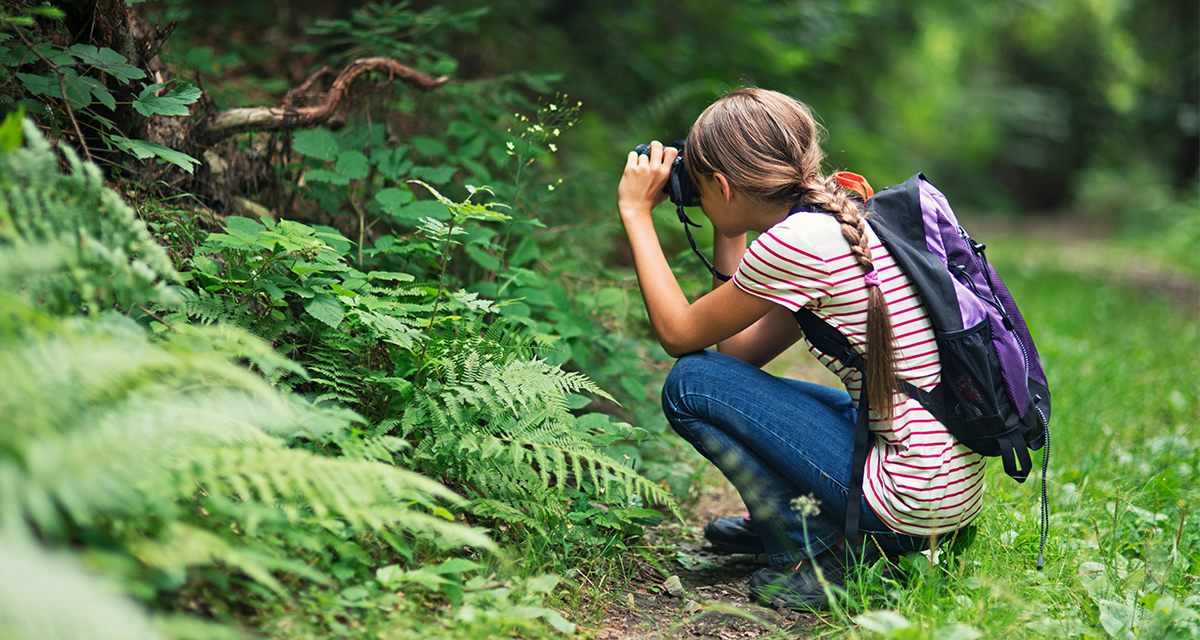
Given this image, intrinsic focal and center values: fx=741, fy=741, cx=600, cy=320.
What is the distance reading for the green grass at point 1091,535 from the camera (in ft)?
5.68

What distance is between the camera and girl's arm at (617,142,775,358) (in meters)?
1.92

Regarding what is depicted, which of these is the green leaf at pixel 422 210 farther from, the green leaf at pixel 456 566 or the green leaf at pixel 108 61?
the green leaf at pixel 456 566

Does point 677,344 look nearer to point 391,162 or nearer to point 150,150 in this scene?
point 391,162

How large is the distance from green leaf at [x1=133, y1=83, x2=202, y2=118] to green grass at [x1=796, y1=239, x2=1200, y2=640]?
214 centimetres

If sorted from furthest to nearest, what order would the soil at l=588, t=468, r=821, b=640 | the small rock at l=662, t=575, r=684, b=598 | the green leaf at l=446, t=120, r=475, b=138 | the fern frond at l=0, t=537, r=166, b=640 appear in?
the green leaf at l=446, t=120, r=475, b=138, the small rock at l=662, t=575, r=684, b=598, the soil at l=588, t=468, r=821, b=640, the fern frond at l=0, t=537, r=166, b=640

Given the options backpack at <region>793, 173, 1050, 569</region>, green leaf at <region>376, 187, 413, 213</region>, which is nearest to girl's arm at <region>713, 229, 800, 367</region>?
backpack at <region>793, 173, 1050, 569</region>

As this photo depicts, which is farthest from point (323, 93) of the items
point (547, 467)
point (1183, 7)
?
point (1183, 7)

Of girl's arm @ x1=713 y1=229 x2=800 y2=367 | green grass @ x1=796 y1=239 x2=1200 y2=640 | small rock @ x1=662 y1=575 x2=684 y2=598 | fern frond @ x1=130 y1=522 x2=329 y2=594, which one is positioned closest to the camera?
fern frond @ x1=130 y1=522 x2=329 y2=594

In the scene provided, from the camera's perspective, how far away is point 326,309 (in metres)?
1.91

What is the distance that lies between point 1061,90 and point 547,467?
17288 mm

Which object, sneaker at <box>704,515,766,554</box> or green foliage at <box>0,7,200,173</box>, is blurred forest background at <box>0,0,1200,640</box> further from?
sneaker at <box>704,515,766,554</box>

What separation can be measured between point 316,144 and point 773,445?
5.75 feet

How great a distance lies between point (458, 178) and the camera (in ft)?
10.4

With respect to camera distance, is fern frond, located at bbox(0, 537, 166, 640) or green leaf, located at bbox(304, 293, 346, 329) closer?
fern frond, located at bbox(0, 537, 166, 640)
